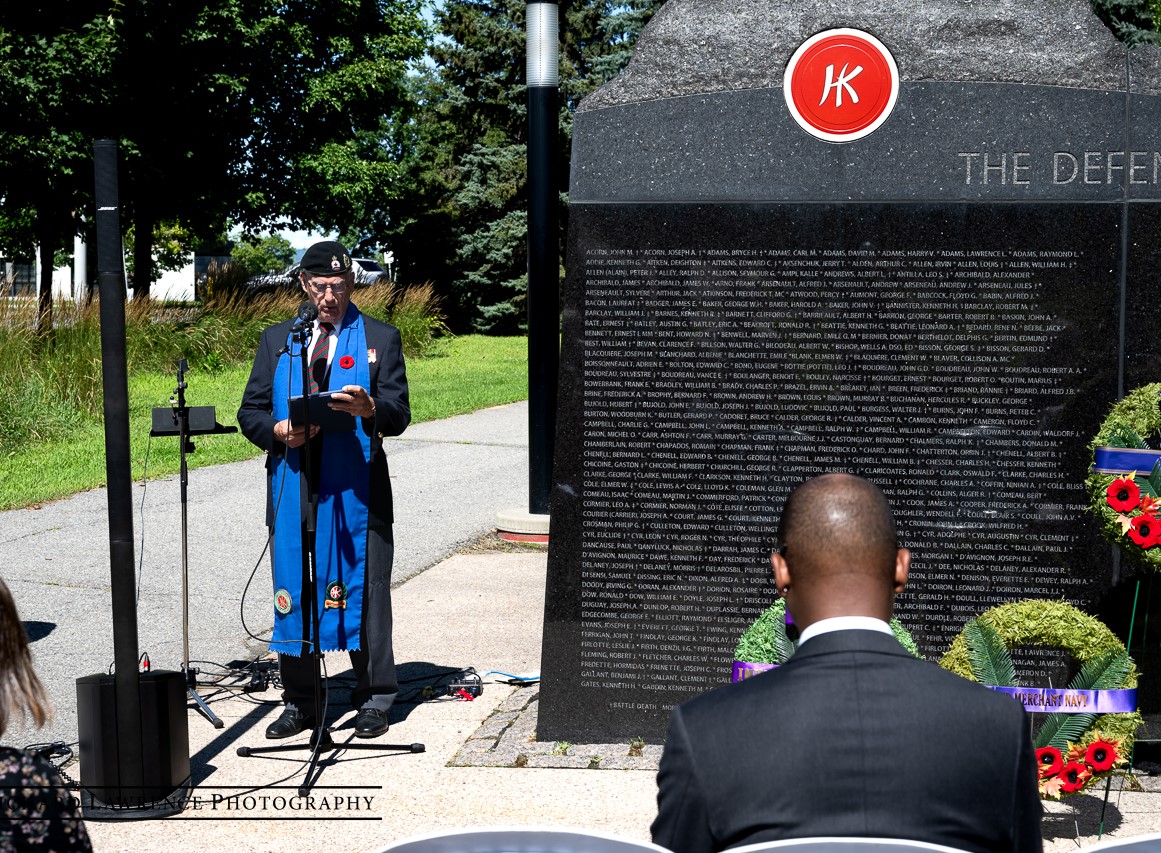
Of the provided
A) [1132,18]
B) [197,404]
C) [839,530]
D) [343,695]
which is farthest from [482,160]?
[839,530]

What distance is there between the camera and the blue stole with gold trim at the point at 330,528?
564 centimetres

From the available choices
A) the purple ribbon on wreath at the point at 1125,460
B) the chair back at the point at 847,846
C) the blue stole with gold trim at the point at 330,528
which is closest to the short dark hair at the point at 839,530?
the chair back at the point at 847,846

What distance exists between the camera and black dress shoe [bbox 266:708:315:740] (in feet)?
A: 18.5

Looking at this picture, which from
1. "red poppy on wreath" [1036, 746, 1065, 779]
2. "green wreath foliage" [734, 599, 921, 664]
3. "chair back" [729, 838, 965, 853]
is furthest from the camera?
"green wreath foliage" [734, 599, 921, 664]

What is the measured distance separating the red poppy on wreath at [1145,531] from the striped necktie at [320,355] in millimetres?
3404

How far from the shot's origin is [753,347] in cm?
559

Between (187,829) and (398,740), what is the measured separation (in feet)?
3.90

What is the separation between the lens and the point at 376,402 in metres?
5.69

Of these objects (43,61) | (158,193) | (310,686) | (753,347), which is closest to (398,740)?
(310,686)

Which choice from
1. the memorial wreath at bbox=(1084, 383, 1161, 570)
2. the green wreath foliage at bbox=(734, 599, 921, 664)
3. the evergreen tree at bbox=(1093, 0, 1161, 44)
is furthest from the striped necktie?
the evergreen tree at bbox=(1093, 0, 1161, 44)

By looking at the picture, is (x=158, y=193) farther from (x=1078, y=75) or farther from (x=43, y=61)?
(x=1078, y=75)

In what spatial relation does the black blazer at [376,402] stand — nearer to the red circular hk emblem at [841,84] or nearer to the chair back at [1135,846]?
the red circular hk emblem at [841,84]

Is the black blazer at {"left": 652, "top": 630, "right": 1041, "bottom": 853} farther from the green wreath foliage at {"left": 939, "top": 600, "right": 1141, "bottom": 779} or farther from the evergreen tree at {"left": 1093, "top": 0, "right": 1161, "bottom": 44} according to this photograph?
the evergreen tree at {"left": 1093, "top": 0, "right": 1161, "bottom": 44}

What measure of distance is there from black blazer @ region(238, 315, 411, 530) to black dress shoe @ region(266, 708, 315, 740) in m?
0.86
